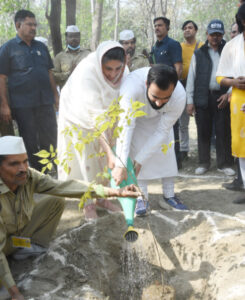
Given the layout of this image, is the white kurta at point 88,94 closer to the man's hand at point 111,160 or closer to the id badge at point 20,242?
the man's hand at point 111,160

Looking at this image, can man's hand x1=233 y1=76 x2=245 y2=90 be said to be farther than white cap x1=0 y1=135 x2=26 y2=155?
Yes

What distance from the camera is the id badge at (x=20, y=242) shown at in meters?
2.44

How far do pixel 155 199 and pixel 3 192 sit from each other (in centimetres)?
203

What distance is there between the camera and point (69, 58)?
4.98 meters

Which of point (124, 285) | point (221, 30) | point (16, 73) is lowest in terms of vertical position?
point (124, 285)

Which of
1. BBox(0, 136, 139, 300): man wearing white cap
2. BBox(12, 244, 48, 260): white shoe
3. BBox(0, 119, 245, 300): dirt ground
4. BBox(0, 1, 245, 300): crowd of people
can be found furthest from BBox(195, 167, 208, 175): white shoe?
BBox(12, 244, 48, 260): white shoe

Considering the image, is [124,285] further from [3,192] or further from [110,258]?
[3,192]

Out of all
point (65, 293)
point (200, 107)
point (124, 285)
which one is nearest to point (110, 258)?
point (124, 285)

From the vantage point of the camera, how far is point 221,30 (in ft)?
13.7

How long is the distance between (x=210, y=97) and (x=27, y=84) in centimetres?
236

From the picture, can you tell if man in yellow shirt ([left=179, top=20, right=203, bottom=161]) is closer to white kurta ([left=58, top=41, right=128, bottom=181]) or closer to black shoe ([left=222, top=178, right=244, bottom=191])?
black shoe ([left=222, top=178, right=244, bottom=191])

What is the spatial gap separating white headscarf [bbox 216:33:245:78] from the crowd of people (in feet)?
0.04

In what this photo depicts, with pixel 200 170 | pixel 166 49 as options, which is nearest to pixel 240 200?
pixel 200 170

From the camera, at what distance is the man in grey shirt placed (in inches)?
169
